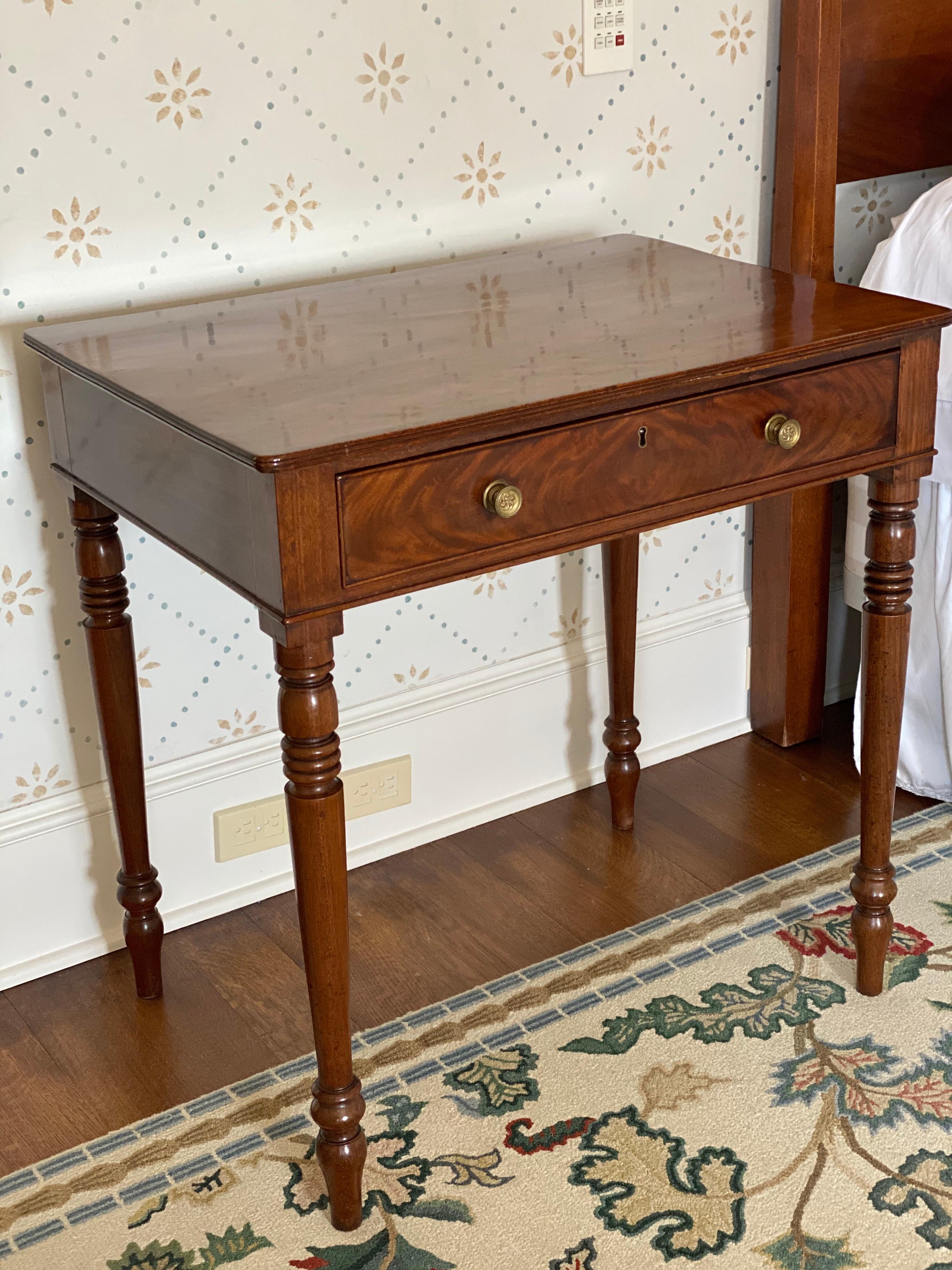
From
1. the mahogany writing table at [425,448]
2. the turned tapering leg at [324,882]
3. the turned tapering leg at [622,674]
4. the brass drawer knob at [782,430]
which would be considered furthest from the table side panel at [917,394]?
the turned tapering leg at [324,882]

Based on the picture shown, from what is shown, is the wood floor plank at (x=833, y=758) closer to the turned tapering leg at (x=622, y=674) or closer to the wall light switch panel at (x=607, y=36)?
the turned tapering leg at (x=622, y=674)

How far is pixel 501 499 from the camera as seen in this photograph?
1245 mm

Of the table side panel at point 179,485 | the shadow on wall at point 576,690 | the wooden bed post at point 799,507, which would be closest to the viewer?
the table side panel at point 179,485

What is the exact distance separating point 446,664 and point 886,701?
2.25ft

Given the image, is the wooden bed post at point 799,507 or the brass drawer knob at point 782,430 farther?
the wooden bed post at point 799,507

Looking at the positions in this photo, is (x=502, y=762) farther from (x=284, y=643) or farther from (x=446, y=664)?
(x=284, y=643)

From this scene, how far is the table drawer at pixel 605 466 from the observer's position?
1.21 metres

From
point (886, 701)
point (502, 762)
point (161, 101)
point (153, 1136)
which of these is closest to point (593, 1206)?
point (153, 1136)

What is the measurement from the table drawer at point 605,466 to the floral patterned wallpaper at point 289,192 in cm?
21

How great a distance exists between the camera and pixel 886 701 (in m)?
1.60

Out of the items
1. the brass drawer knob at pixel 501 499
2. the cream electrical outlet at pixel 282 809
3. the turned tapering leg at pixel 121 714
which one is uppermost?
the brass drawer knob at pixel 501 499

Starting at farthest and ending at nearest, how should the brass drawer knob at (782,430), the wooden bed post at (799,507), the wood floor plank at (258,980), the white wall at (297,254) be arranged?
1. the wooden bed post at (799,507)
2. the wood floor plank at (258,980)
3. the white wall at (297,254)
4. the brass drawer knob at (782,430)

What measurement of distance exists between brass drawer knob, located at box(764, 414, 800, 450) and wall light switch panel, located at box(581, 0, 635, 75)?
75 cm

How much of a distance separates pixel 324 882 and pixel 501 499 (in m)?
0.39
